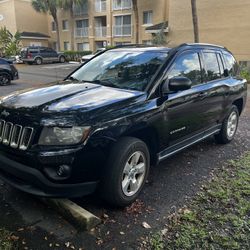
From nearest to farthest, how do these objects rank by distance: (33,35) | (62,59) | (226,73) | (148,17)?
(226,73) → (148,17) → (62,59) → (33,35)

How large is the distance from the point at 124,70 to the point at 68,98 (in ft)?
3.61

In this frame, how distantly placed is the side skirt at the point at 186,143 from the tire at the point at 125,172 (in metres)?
0.44

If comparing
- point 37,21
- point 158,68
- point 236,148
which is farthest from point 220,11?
point 37,21

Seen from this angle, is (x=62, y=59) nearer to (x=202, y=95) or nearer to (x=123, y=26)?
(x=123, y=26)

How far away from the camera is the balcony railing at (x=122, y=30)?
3306cm

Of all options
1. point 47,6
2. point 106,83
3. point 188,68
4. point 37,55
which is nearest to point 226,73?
point 188,68

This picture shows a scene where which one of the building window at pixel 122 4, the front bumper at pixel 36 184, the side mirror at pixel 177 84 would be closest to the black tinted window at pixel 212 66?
the side mirror at pixel 177 84

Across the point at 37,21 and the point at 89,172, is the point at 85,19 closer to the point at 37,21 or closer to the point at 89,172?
the point at 37,21

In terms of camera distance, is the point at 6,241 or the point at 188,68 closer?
the point at 6,241

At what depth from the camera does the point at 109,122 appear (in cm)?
310

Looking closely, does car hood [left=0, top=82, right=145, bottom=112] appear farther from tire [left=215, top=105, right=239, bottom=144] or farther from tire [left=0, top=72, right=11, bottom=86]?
tire [left=0, top=72, right=11, bottom=86]

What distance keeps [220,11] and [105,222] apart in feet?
76.4

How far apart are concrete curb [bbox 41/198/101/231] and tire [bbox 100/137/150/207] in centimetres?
29

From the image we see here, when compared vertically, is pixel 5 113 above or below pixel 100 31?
below
